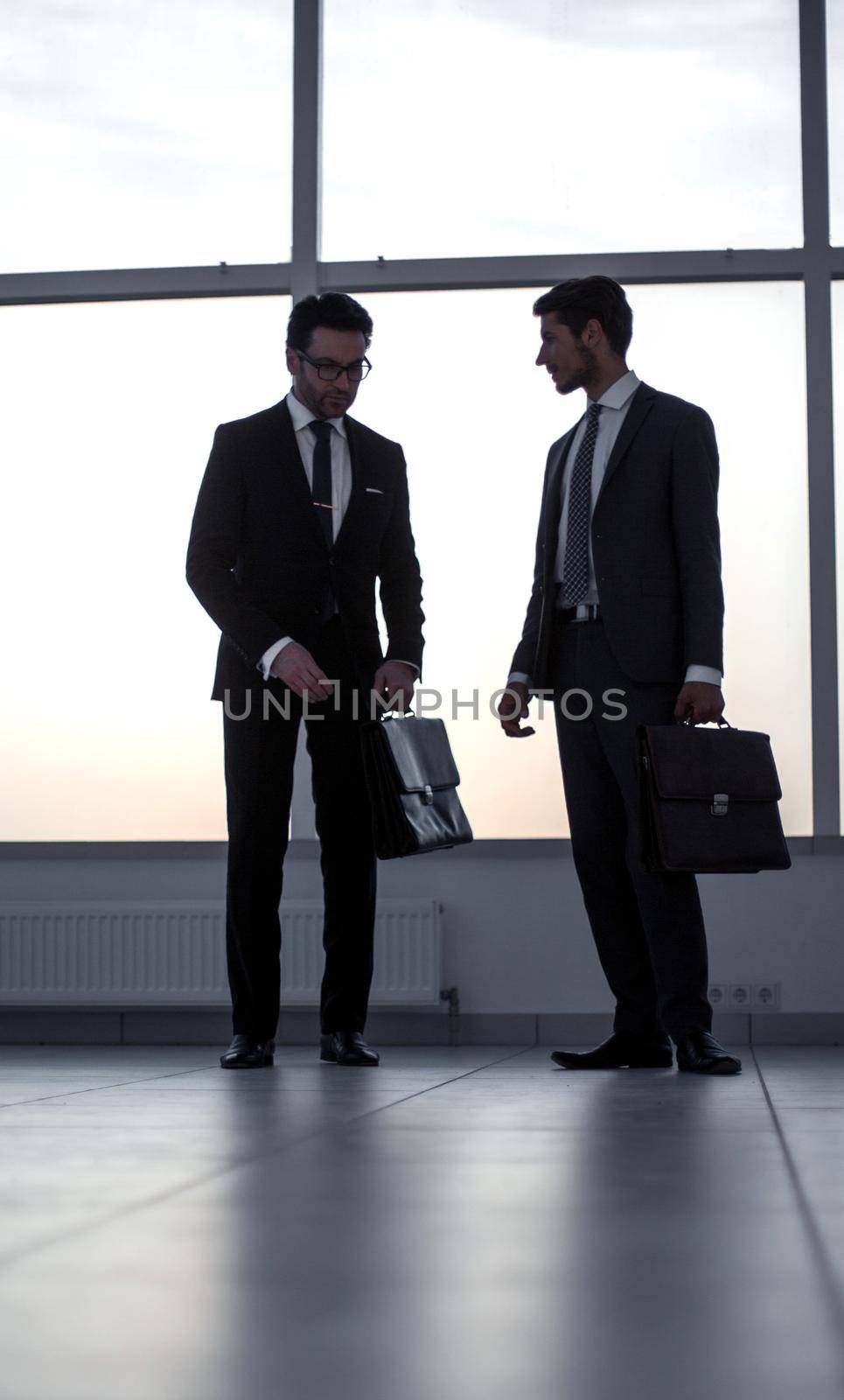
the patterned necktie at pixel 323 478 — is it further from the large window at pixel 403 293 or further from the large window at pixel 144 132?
the large window at pixel 144 132

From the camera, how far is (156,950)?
362 centimetres

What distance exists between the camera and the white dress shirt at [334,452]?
2889 mm

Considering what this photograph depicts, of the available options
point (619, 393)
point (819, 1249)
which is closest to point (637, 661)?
point (619, 393)

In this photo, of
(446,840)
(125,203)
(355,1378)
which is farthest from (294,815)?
(355,1378)

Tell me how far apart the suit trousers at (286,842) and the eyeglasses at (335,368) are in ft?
1.55

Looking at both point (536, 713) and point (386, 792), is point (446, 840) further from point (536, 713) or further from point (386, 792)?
point (536, 713)

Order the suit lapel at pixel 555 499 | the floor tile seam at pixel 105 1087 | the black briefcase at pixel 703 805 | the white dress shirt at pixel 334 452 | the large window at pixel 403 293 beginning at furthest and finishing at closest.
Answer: the large window at pixel 403 293 → the white dress shirt at pixel 334 452 → the suit lapel at pixel 555 499 → the black briefcase at pixel 703 805 → the floor tile seam at pixel 105 1087

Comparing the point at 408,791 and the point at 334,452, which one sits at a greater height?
the point at 334,452

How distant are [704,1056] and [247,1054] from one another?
0.82 m

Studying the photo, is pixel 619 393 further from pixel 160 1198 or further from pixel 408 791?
pixel 160 1198

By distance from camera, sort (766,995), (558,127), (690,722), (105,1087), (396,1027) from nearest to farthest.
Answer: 1. (105,1087)
2. (690,722)
3. (766,995)
4. (396,1027)
5. (558,127)

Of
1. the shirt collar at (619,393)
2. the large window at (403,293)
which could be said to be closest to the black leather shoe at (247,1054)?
the large window at (403,293)

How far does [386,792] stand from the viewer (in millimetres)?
2627

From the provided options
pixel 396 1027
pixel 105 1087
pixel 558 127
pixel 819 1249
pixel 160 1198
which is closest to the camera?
pixel 819 1249
